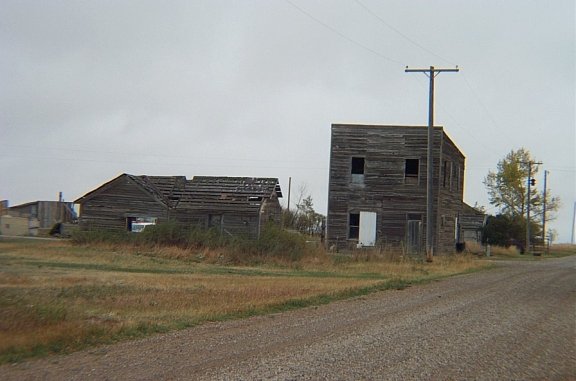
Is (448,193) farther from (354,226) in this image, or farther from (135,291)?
(135,291)

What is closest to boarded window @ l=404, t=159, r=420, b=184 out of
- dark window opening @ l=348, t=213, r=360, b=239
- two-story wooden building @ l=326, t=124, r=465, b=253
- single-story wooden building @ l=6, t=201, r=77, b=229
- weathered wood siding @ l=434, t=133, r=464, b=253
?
two-story wooden building @ l=326, t=124, r=465, b=253

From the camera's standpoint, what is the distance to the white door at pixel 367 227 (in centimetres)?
3988

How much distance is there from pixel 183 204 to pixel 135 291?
2843cm

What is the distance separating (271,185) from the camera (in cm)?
4694

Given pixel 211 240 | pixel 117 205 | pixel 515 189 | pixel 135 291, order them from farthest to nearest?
pixel 515 189 → pixel 117 205 → pixel 211 240 → pixel 135 291

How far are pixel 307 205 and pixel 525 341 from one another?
73.3 metres

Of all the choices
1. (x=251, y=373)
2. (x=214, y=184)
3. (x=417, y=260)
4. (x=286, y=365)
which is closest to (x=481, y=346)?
(x=286, y=365)

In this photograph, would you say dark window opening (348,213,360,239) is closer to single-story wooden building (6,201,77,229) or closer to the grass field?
the grass field

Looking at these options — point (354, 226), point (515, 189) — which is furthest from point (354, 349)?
point (515, 189)

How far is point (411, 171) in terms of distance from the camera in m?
40.2

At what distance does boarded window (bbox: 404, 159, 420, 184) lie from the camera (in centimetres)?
3966

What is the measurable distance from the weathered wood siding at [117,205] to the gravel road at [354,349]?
3273 cm

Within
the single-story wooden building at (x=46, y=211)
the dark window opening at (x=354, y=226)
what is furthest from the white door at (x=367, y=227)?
the single-story wooden building at (x=46, y=211)

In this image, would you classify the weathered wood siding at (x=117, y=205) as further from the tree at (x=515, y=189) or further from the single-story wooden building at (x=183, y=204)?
the tree at (x=515, y=189)
